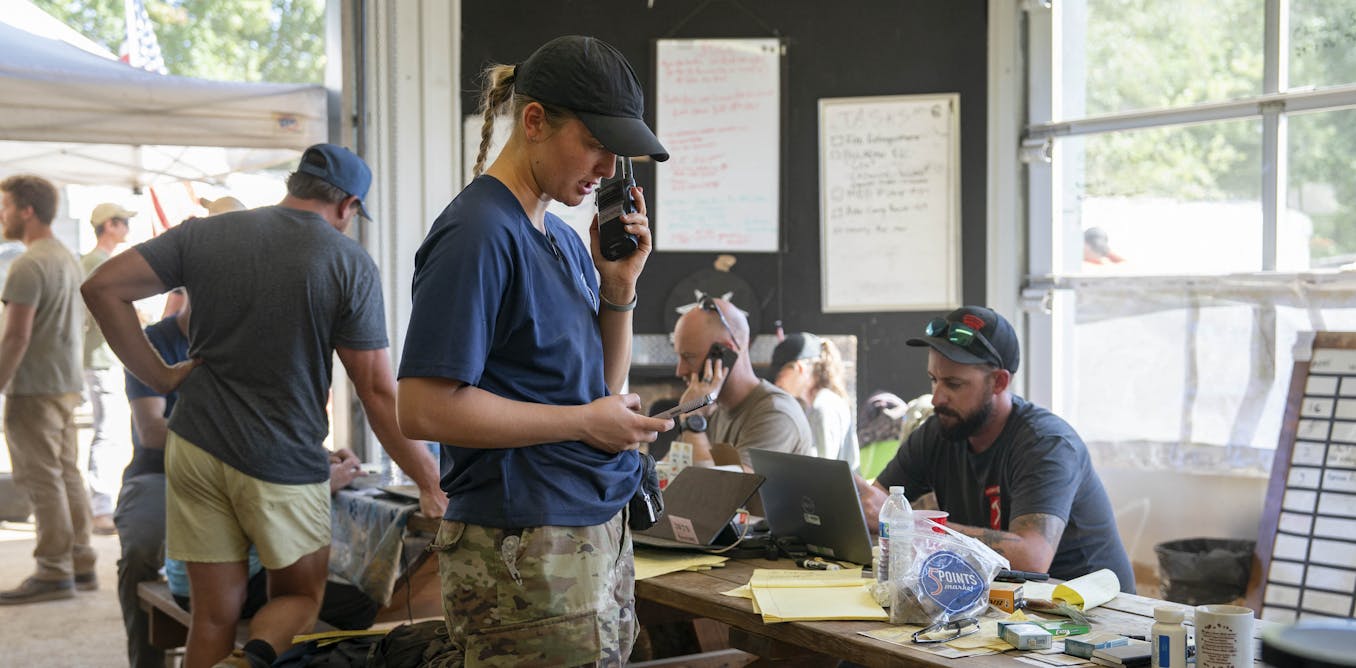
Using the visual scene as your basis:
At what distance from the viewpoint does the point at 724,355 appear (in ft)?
12.9

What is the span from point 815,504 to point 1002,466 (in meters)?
0.57

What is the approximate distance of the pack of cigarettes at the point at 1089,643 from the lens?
5.79 feet

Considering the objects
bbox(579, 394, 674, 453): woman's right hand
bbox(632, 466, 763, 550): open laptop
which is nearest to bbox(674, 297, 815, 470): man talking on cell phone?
bbox(632, 466, 763, 550): open laptop

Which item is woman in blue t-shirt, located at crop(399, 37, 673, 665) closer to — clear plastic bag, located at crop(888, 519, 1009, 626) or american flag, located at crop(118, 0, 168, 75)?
clear plastic bag, located at crop(888, 519, 1009, 626)

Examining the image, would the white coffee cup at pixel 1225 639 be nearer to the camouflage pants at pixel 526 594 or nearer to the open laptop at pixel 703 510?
the camouflage pants at pixel 526 594

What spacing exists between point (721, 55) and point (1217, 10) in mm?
1735

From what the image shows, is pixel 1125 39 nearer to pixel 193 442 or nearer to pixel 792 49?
pixel 792 49

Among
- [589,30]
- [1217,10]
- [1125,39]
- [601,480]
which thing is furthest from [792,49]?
[601,480]

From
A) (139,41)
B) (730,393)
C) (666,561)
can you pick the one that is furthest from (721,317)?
(139,41)

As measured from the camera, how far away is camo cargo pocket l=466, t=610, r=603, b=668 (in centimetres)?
161

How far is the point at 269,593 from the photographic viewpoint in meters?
3.05

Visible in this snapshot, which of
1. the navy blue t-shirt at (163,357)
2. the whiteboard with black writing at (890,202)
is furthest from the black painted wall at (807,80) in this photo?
the navy blue t-shirt at (163,357)

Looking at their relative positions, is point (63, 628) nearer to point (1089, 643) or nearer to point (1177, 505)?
point (1177, 505)

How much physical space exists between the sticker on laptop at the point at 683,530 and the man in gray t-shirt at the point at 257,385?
29.7 inches
